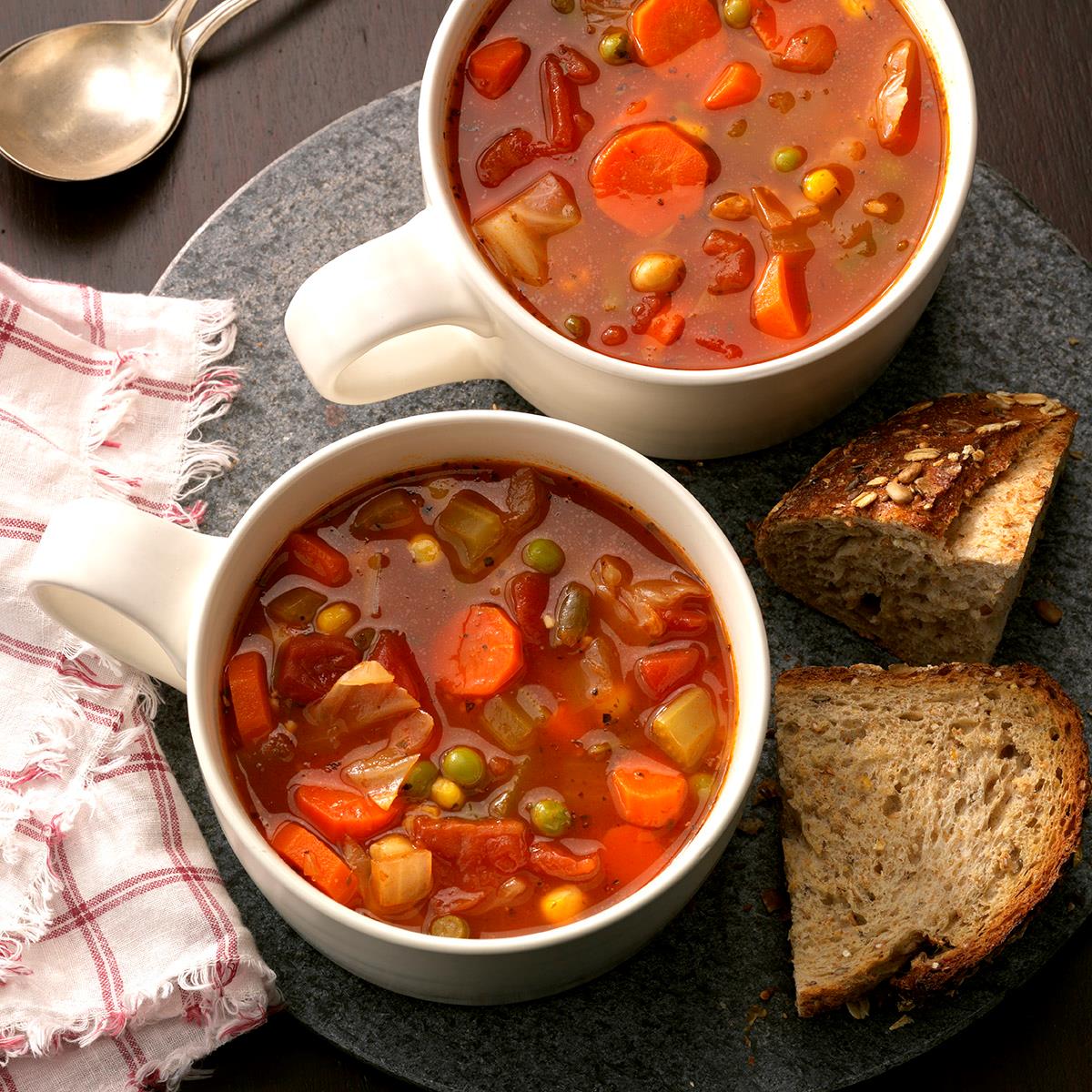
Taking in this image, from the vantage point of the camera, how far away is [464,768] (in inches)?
100

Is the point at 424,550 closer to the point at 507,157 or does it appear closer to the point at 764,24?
the point at 507,157

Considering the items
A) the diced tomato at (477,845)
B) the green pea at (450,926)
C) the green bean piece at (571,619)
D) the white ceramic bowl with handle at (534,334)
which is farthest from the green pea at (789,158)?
the green pea at (450,926)

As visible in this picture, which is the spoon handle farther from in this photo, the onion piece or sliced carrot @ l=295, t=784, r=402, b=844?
sliced carrot @ l=295, t=784, r=402, b=844

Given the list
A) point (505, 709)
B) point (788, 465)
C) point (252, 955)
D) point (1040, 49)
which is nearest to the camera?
point (505, 709)

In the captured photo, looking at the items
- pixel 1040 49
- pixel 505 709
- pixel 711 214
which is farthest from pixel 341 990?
pixel 1040 49

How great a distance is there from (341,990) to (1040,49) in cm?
252

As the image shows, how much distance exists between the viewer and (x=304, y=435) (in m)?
3.18

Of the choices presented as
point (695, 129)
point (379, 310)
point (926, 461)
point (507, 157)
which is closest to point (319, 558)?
point (379, 310)

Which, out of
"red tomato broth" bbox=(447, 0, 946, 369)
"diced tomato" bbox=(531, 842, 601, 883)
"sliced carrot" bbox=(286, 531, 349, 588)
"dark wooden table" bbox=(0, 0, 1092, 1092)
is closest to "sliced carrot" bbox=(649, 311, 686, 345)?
"red tomato broth" bbox=(447, 0, 946, 369)

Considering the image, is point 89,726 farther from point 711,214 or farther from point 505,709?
point 711,214

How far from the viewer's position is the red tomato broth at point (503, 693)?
252 cm

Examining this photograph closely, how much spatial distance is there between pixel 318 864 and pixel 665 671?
2.14 feet

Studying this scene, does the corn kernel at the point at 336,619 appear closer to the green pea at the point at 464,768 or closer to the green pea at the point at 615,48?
the green pea at the point at 464,768

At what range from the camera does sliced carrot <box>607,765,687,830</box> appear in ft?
8.33
